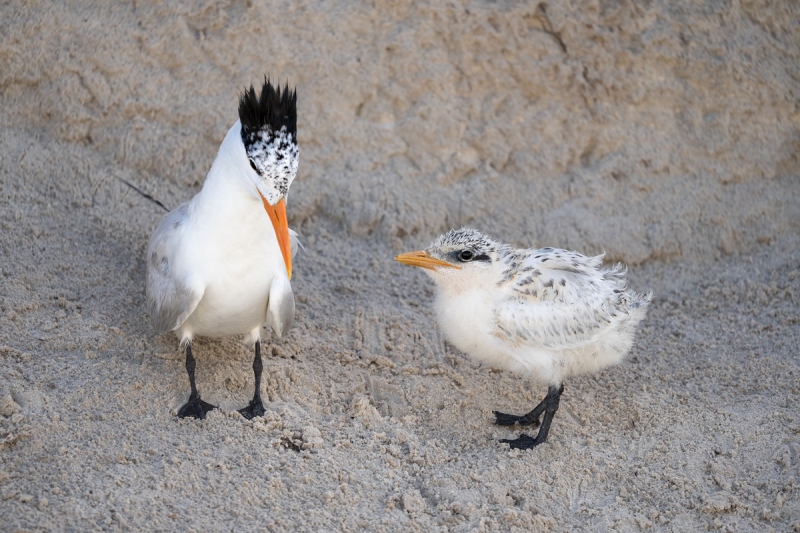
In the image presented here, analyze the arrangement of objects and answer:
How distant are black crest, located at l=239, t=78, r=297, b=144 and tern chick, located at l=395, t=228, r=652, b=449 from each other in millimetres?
1010

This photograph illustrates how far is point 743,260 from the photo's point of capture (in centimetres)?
633

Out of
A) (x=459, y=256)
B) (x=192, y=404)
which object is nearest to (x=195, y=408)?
(x=192, y=404)

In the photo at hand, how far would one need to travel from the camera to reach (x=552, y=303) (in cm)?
435

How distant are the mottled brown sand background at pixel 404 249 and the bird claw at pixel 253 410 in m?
0.07

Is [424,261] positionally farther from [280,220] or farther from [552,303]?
[280,220]

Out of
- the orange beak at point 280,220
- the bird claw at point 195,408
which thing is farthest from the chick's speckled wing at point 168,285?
the orange beak at point 280,220

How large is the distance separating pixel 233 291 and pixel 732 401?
305 centimetres

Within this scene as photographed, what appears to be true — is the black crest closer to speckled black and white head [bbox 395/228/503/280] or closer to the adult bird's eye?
speckled black and white head [bbox 395/228/503/280]

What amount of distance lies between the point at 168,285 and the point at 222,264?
34cm

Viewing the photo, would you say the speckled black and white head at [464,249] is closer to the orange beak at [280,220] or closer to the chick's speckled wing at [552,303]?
the chick's speckled wing at [552,303]

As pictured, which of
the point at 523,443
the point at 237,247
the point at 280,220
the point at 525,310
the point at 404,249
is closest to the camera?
the point at 280,220

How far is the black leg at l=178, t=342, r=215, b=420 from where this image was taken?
4313 millimetres

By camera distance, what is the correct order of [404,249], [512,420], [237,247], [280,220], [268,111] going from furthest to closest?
[404,249], [512,420], [237,247], [280,220], [268,111]

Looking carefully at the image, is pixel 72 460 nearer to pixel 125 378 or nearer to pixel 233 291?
pixel 125 378
